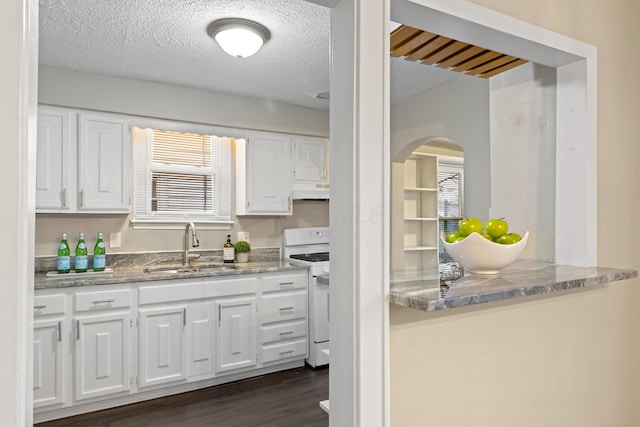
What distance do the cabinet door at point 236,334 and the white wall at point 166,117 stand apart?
2.59ft

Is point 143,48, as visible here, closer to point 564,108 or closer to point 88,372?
A: point 88,372

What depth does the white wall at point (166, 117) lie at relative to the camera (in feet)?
10.4

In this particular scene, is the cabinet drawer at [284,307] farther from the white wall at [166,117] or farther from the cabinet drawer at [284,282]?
the white wall at [166,117]

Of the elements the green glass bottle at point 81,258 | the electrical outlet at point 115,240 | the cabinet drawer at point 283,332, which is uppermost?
the electrical outlet at point 115,240

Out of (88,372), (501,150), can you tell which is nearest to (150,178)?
(88,372)

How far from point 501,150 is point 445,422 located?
118 cm

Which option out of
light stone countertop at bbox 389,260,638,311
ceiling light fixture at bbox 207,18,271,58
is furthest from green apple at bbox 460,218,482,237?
ceiling light fixture at bbox 207,18,271,58

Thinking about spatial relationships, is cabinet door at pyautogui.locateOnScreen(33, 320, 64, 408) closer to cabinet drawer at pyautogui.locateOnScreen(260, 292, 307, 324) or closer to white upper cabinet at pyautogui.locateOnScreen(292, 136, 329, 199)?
cabinet drawer at pyautogui.locateOnScreen(260, 292, 307, 324)

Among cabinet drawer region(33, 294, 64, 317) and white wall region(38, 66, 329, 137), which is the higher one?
white wall region(38, 66, 329, 137)

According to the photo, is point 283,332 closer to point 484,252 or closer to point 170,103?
point 170,103

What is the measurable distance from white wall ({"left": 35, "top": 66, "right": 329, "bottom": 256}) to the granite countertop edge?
0.32 m

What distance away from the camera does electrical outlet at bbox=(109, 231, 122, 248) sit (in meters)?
3.45
